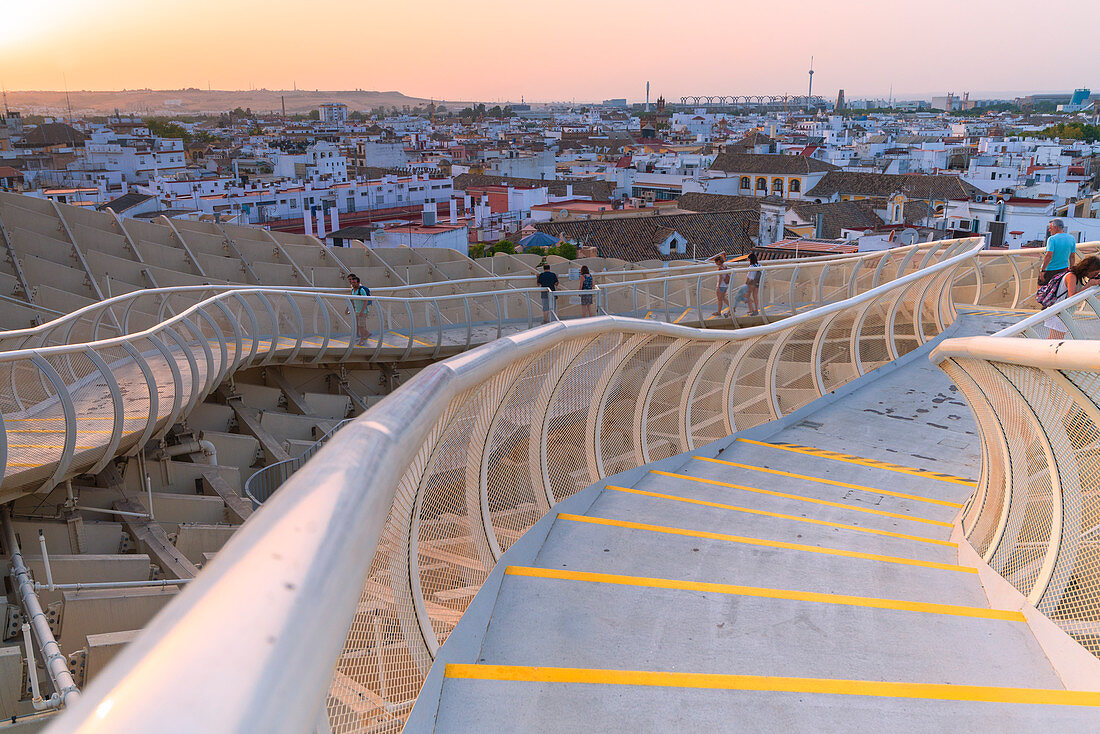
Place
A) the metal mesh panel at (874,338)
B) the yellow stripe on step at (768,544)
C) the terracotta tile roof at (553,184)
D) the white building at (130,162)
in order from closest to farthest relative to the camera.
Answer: the yellow stripe on step at (768,544) < the metal mesh panel at (874,338) < the terracotta tile roof at (553,184) < the white building at (130,162)

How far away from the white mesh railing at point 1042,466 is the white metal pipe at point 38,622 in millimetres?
4026

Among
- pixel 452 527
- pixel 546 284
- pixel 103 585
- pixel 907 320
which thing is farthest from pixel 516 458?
pixel 546 284

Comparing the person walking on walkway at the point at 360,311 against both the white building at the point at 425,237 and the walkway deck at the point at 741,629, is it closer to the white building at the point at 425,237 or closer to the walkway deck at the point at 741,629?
the walkway deck at the point at 741,629

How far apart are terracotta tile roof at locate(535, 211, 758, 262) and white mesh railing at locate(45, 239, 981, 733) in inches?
1395

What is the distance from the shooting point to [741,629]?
289cm

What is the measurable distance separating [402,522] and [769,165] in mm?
79416

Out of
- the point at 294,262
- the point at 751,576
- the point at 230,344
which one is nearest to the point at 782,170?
the point at 294,262

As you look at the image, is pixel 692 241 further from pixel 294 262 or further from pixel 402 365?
pixel 402 365

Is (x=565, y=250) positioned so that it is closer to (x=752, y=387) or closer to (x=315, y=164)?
(x=752, y=387)

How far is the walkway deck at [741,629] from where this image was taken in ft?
7.35

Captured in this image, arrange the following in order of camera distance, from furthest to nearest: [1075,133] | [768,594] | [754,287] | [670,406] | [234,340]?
1. [1075,133]
2. [754,287]
3. [234,340]
4. [670,406]
5. [768,594]

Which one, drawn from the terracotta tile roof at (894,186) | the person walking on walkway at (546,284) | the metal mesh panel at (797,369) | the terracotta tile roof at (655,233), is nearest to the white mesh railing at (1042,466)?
the metal mesh panel at (797,369)

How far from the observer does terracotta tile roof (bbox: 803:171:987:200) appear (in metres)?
59.8

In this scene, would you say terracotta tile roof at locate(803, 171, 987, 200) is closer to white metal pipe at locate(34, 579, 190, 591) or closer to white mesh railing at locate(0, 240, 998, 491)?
white mesh railing at locate(0, 240, 998, 491)
